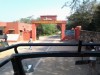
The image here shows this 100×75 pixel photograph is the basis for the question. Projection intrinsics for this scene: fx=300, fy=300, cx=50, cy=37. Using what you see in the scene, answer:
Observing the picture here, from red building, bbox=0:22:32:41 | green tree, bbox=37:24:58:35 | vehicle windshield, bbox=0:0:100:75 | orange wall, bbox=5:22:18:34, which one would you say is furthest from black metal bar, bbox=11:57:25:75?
green tree, bbox=37:24:58:35

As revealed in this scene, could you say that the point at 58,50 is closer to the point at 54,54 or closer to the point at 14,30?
the point at 54,54

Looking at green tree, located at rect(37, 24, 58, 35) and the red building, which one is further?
green tree, located at rect(37, 24, 58, 35)

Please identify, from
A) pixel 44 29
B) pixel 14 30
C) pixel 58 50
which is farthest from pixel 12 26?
pixel 58 50

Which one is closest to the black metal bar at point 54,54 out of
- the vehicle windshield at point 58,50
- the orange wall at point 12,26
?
the vehicle windshield at point 58,50

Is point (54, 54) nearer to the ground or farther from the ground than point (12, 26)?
farther from the ground

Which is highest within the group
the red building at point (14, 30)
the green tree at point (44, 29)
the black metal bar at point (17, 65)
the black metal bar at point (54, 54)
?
the black metal bar at point (54, 54)

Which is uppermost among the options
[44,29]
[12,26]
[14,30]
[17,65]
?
[17,65]

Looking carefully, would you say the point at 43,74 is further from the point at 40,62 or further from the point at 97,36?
the point at 97,36

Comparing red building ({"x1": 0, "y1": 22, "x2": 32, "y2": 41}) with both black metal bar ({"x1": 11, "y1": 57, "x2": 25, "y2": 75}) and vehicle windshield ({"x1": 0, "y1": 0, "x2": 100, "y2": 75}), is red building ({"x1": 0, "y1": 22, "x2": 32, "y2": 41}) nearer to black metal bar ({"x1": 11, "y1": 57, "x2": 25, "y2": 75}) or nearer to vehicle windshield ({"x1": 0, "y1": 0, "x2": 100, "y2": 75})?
vehicle windshield ({"x1": 0, "y1": 0, "x2": 100, "y2": 75})

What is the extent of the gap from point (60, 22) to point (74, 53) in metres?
52.8

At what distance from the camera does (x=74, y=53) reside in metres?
2.07

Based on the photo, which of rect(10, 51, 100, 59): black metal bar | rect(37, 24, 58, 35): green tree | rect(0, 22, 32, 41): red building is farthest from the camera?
rect(37, 24, 58, 35): green tree

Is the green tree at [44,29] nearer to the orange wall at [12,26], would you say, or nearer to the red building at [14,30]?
the red building at [14,30]

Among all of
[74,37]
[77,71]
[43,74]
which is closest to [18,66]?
[43,74]
